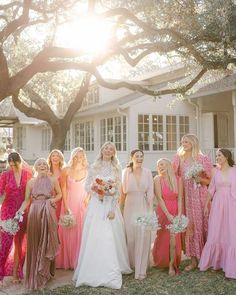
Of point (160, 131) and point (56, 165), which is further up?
point (160, 131)

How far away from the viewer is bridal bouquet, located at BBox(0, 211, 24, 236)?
6.12m

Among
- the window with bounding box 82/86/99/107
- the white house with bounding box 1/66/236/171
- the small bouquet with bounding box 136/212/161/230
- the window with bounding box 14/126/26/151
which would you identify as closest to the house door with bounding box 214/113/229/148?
the white house with bounding box 1/66/236/171

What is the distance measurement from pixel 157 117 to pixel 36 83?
6.37m

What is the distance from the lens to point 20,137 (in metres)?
38.4

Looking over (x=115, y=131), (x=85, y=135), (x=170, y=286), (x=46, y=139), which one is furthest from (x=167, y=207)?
(x=46, y=139)

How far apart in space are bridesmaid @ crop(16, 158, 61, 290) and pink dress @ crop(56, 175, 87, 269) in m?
0.70

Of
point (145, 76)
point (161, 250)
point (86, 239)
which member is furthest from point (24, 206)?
point (145, 76)

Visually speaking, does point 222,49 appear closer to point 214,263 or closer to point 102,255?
point 214,263

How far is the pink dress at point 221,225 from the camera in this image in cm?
657

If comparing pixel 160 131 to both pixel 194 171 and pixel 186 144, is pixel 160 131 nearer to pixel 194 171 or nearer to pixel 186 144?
pixel 186 144

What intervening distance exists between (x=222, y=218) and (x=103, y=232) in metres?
1.86

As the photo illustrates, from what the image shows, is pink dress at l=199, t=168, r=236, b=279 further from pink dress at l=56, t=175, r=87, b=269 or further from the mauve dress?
the mauve dress

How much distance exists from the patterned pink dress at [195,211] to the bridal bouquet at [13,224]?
2.68 meters

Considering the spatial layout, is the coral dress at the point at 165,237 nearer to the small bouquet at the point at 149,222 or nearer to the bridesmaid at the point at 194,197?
the bridesmaid at the point at 194,197
